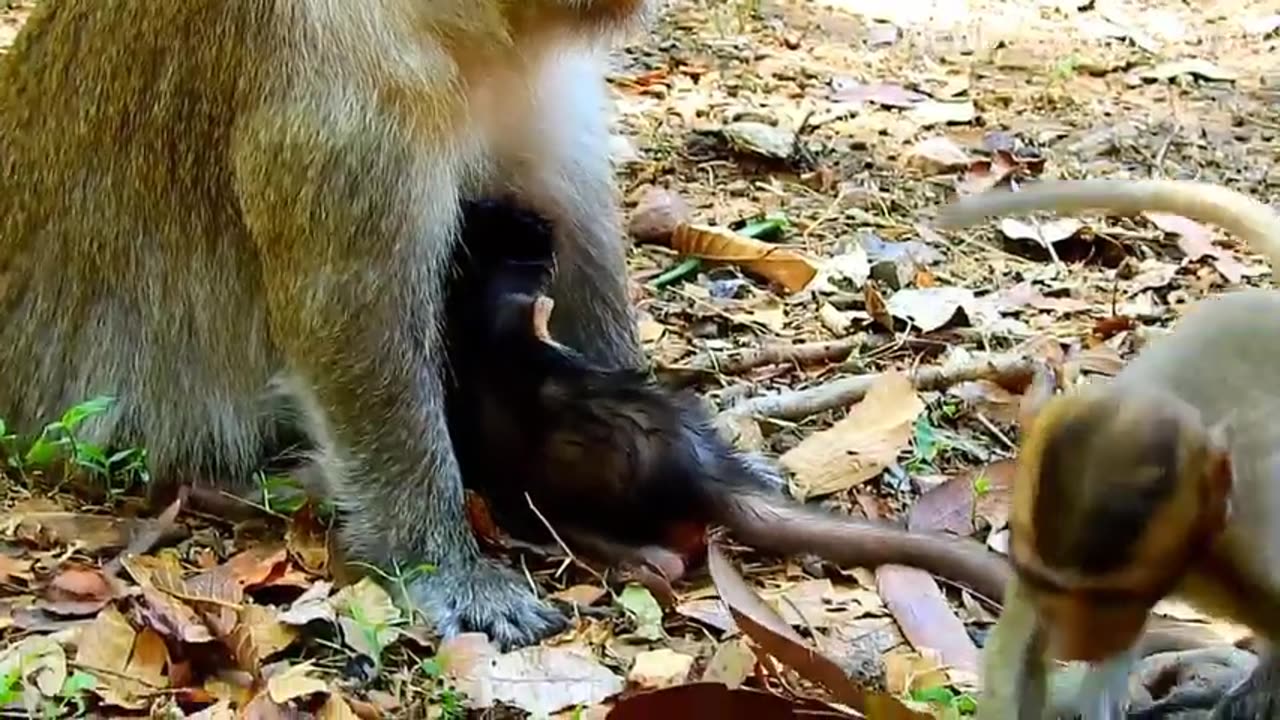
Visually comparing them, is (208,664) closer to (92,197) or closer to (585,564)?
(585,564)

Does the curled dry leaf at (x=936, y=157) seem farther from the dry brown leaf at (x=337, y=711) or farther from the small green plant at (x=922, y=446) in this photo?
the dry brown leaf at (x=337, y=711)

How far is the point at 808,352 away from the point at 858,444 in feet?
1.82

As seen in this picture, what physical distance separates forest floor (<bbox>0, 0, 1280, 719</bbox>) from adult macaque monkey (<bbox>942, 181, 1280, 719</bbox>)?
1.38 feet

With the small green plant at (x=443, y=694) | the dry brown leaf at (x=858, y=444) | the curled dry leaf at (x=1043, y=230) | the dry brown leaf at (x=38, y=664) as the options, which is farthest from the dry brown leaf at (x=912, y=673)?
the curled dry leaf at (x=1043, y=230)

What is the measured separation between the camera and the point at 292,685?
10.7 ft

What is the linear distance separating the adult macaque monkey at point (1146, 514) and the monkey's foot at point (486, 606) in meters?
1.03

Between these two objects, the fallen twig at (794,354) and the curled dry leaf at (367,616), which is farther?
the fallen twig at (794,354)

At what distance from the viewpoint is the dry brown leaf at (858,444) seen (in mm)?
4203

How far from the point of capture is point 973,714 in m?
3.07

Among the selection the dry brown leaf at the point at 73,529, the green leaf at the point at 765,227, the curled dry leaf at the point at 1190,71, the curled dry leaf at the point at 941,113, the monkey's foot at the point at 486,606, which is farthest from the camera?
the curled dry leaf at the point at 1190,71

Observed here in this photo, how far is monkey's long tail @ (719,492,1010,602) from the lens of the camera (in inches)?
146

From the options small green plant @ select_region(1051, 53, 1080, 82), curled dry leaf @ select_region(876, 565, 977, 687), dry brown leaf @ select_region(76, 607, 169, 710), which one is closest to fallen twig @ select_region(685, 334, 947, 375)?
curled dry leaf @ select_region(876, 565, 977, 687)

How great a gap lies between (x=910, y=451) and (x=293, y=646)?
141 centimetres

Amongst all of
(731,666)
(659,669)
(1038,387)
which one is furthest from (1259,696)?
(1038,387)
